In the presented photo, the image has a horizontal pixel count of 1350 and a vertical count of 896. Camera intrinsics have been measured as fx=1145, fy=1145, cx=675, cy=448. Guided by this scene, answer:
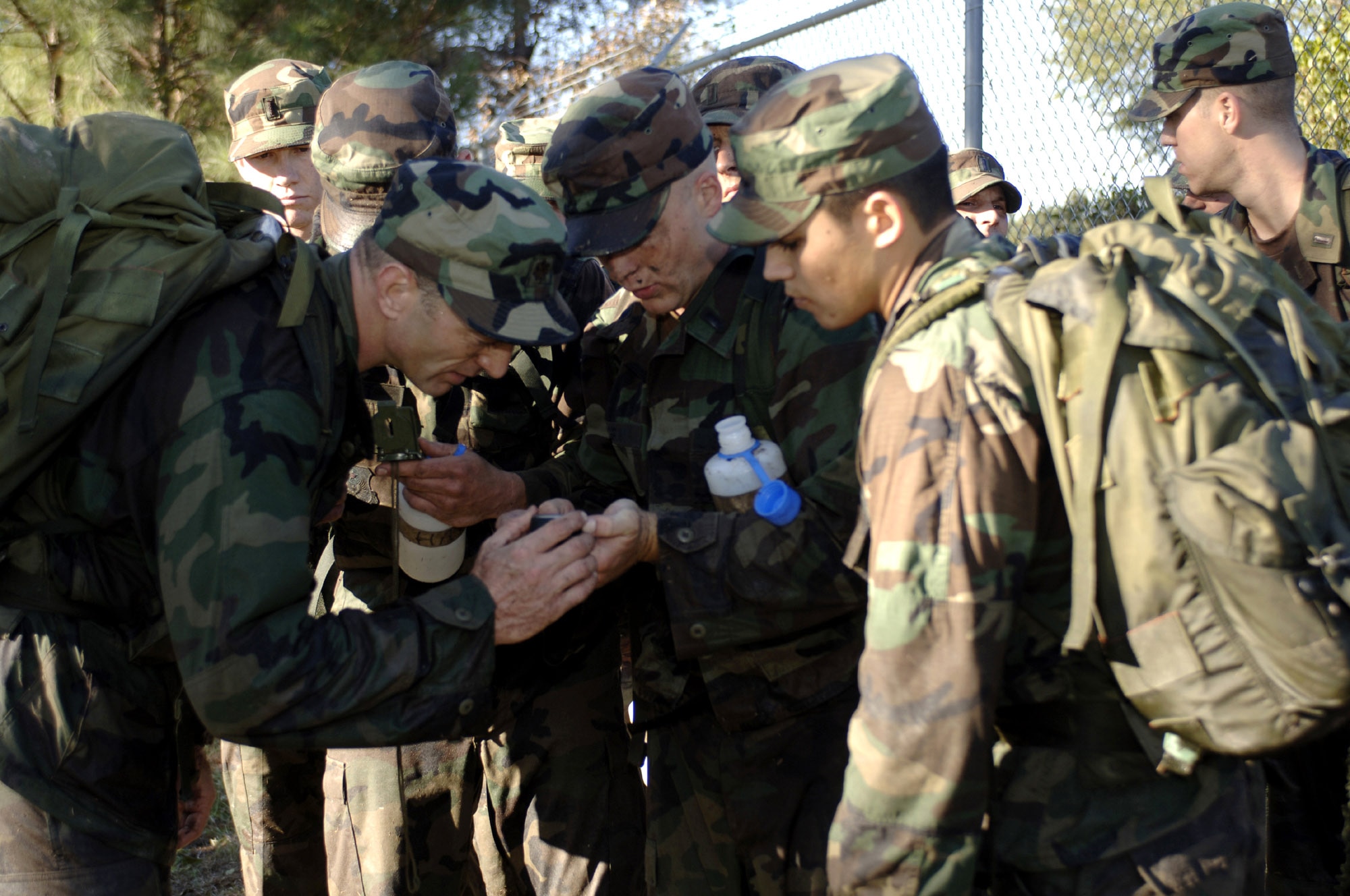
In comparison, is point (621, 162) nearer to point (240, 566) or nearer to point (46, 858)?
point (240, 566)

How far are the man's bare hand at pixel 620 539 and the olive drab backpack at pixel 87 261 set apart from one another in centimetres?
87

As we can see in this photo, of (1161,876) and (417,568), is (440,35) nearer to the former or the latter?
(417,568)

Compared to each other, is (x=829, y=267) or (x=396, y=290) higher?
(x=829, y=267)

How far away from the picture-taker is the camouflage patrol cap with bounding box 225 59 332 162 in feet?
15.0

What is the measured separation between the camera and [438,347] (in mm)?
2664

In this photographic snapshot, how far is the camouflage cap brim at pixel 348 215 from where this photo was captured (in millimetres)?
3697

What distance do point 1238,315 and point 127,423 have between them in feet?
6.67

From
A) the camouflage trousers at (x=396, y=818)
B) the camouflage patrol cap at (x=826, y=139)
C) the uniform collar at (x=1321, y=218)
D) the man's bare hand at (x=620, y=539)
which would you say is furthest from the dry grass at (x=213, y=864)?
the uniform collar at (x=1321, y=218)

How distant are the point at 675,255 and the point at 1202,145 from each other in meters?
2.00

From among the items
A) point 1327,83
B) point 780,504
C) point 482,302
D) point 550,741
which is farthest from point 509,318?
point 1327,83

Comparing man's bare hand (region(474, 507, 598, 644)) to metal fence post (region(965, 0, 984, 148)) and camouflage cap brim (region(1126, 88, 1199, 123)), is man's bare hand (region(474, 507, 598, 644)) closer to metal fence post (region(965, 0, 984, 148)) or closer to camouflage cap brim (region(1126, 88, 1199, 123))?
camouflage cap brim (region(1126, 88, 1199, 123))

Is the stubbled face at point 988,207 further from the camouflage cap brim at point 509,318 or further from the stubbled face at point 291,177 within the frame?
the camouflage cap brim at point 509,318

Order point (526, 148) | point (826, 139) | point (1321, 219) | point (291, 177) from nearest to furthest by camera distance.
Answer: point (826, 139)
point (1321, 219)
point (291, 177)
point (526, 148)

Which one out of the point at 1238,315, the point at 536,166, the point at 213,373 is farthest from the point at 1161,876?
the point at 536,166
